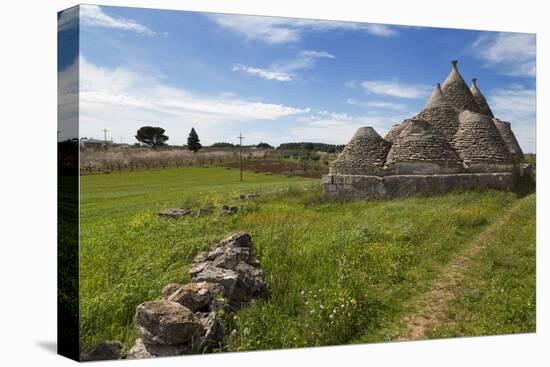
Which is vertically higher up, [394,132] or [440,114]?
[440,114]

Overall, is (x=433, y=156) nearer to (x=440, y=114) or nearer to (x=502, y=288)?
(x=440, y=114)

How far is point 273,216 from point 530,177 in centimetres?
448

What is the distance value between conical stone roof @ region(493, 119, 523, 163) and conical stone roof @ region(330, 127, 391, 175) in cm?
206

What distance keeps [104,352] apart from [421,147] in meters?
6.69

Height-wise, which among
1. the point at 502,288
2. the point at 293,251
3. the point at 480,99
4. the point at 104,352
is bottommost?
the point at 104,352

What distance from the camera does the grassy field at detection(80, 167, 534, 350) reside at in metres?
6.36

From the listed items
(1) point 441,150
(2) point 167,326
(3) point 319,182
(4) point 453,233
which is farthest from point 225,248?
(1) point 441,150

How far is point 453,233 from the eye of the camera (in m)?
8.48

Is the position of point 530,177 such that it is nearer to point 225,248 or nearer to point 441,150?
point 441,150

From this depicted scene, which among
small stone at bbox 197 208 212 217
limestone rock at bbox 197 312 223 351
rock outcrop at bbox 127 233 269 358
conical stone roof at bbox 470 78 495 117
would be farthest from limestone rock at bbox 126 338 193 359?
conical stone roof at bbox 470 78 495 117

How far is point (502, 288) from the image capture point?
25.9 feet

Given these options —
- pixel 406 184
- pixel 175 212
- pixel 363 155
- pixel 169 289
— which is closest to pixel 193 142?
pixel 175 212

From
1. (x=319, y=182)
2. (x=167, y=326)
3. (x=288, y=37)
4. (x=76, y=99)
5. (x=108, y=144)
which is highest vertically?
(x=288, y=37)

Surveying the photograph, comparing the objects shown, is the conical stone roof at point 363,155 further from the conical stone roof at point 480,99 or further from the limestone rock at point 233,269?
the limestone rock at point 233,269
